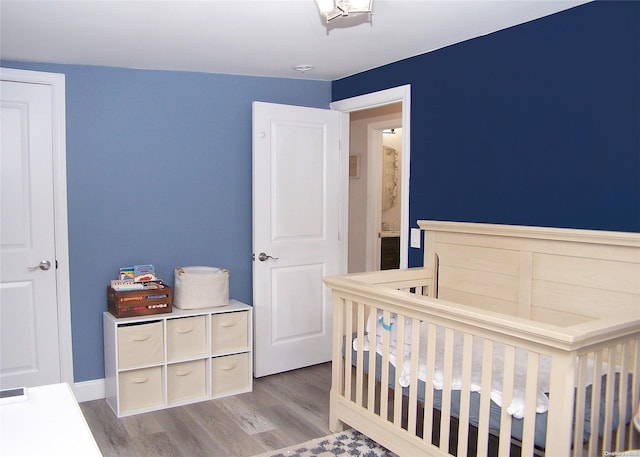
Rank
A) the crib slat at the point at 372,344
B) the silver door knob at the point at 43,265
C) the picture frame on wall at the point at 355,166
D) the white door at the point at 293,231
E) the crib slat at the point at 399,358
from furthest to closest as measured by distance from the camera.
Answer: the picture frame on wall at the point at 355,166
the white door at the point at 293,231
the silver door knob at the point at 43,265
the crib slat at the point at 372,344
the crib slat at the point at 399,358

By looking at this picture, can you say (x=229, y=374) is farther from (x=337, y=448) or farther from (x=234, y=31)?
(x=234, y=31)

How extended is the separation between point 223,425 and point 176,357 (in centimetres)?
52

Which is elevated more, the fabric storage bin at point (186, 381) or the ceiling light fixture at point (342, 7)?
the ceiling light fixture at point (342, 7)

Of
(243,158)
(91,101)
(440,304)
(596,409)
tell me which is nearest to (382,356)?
(440,304)

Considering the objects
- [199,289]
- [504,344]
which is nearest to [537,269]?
[504,344]

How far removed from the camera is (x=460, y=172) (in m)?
3.03

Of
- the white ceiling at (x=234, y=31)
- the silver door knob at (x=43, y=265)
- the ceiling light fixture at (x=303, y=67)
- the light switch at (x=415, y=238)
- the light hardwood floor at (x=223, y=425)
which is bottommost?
the light hardwood floor at (x=223, y=425)

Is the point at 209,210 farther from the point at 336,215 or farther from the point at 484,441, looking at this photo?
the point at 484,441

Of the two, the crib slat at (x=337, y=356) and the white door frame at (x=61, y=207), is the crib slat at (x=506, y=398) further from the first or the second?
the white door frame at (x=61, y=207)

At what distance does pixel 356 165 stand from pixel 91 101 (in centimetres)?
280

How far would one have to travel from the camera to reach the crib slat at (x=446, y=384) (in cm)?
209

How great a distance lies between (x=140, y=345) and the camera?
3123mm

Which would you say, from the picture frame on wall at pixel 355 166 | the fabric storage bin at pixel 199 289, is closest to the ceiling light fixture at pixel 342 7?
the fabric storage bin at pixel 199 289

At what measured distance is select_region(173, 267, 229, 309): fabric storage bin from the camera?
3.33m
